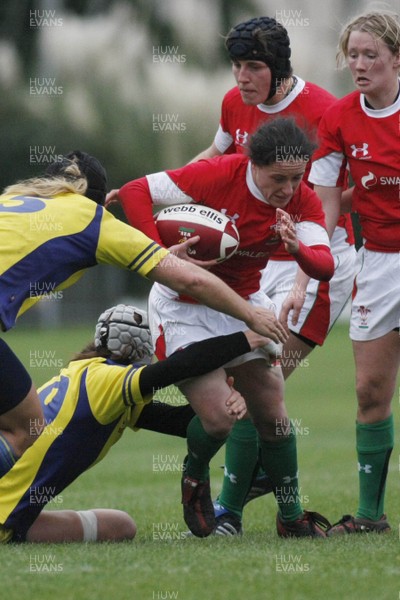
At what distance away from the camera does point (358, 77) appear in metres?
5.61

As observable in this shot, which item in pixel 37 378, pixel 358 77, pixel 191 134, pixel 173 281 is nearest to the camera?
pixel 173 281

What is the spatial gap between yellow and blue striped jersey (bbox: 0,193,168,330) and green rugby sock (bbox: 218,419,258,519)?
159 cm

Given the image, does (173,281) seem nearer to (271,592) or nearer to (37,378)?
(271,592)

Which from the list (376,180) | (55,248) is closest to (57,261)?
(55,248)

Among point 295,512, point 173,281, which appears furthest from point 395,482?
point 173,281

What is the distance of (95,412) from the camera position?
5.31 metres

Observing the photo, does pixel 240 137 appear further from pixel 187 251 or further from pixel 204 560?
pixel 204 560

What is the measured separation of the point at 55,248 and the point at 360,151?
172 cm

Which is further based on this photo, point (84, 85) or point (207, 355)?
point (84, 85)

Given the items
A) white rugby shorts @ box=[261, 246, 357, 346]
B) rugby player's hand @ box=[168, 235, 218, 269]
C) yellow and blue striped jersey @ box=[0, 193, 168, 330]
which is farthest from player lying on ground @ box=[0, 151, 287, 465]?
white rugby shorts @ box=[261, 246, 357, 346]

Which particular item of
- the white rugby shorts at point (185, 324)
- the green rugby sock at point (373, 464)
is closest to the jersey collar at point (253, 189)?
the white rugby shorts at point (185, 324)

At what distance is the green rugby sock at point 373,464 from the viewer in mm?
5922

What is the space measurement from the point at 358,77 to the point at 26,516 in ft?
8.26

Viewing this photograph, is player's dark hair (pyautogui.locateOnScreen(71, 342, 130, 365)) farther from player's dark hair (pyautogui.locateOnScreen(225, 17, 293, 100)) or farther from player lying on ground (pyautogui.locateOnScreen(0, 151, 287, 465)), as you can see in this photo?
player's dark hair (pyautogui.locateOnScreen(225, 17, 293, 100))
